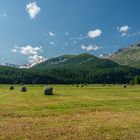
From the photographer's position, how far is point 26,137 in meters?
21.5

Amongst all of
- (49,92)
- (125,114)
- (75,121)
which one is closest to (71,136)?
(75,121)

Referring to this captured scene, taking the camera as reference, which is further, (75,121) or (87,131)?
(75,121)

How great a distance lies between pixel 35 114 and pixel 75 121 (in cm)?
558

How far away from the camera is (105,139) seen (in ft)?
68.5

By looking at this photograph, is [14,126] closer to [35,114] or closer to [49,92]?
[35,114]

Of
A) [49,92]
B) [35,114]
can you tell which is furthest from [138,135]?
[49,92]

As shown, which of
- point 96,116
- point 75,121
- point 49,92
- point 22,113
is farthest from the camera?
point 49,92

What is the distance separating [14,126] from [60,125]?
3375mm

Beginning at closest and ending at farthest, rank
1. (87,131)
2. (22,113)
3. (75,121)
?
(87,131) < (75,121) < (22,113)

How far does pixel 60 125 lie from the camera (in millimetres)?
25250

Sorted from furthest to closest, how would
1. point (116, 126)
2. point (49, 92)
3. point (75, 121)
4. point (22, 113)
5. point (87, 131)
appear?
1. point (49, 92)
2. point (22, 113)
3. point (75, 121)
4. point (116, 126)
5. point (87, 131)

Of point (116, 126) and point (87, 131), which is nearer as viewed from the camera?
point (87, 131)

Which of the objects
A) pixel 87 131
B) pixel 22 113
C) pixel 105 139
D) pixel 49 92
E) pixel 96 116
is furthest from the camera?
pixel 49 92

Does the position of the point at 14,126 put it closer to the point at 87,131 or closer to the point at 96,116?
the point at 87,131
